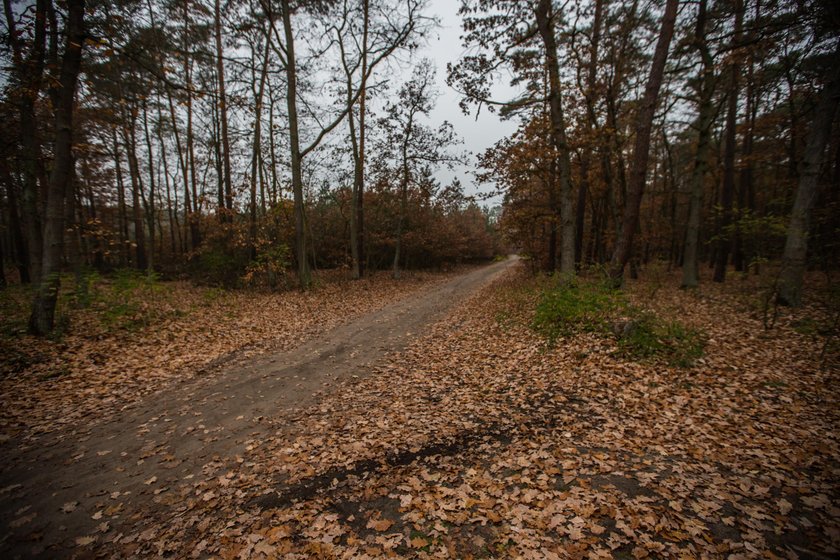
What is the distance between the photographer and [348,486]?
399 centimetres

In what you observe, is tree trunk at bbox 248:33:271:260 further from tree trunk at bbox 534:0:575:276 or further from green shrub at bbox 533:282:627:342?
green shrub at bbox 533:282:627:342

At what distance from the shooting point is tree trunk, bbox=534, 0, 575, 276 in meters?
11.1

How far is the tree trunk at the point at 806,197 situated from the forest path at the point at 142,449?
11268 mm

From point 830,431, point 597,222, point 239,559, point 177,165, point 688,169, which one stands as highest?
point 177,165

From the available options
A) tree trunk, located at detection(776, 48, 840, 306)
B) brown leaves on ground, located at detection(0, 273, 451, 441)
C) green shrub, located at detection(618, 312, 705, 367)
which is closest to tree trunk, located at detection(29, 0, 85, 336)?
brown leaves on ground, located at detection(0, 273, 451, 441)

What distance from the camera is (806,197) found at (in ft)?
29.6

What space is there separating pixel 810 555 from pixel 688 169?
25.5 m

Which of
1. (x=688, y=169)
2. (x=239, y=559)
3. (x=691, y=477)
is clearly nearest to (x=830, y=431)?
(x=691, y=477)

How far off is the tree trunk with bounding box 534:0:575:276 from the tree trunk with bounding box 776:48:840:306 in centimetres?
543

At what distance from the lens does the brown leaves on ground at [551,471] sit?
10.4 ft

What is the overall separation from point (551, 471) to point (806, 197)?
36.2 ft

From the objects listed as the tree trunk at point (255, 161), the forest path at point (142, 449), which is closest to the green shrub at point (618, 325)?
the forest path at point (142, 449)

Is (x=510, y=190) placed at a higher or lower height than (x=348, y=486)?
higher

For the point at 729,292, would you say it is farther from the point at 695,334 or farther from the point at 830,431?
the point at 830,431
